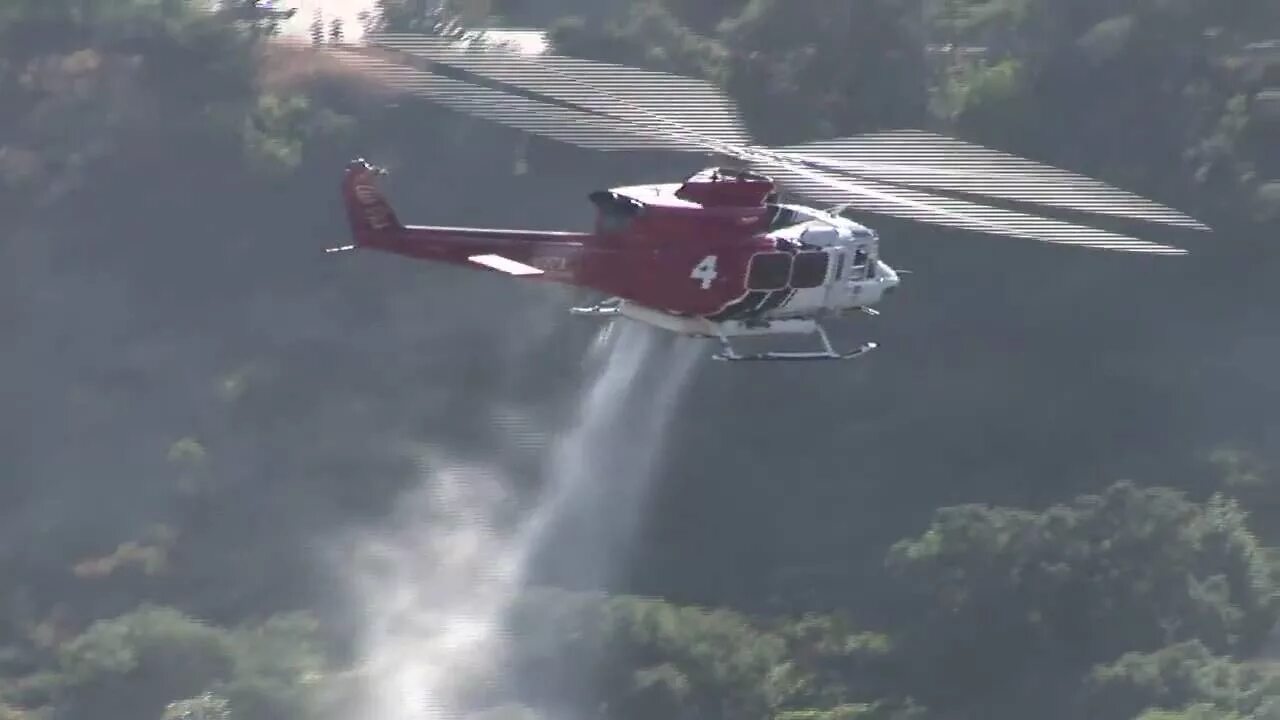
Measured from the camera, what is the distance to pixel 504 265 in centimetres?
1584

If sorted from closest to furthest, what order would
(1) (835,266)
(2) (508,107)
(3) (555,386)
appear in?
1. (1) (835,266)
2. (2) (508,107)
3. (3) (555,386)

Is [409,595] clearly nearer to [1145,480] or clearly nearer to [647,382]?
[647,382]

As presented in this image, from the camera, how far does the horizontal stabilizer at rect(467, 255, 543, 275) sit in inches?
621

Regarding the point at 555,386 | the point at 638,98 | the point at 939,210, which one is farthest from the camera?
the point at 555,386

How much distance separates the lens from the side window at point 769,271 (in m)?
16.2

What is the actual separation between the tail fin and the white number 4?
192 centimetres

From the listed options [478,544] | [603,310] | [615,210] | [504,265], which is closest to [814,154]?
[615,210]

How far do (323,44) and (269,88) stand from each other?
1.38 m

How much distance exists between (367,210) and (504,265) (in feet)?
3.88

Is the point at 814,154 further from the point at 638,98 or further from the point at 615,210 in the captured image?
the point at 638,98

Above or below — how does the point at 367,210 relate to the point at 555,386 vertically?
above

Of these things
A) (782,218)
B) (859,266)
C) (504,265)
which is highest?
(782,218)

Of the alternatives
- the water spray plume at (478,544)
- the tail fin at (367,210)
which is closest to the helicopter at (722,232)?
the tail fin at (367,210)

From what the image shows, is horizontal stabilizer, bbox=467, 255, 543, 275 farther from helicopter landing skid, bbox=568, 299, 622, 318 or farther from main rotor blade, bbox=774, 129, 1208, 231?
main rotor blade, bbox=774, 129, 1208, 231
